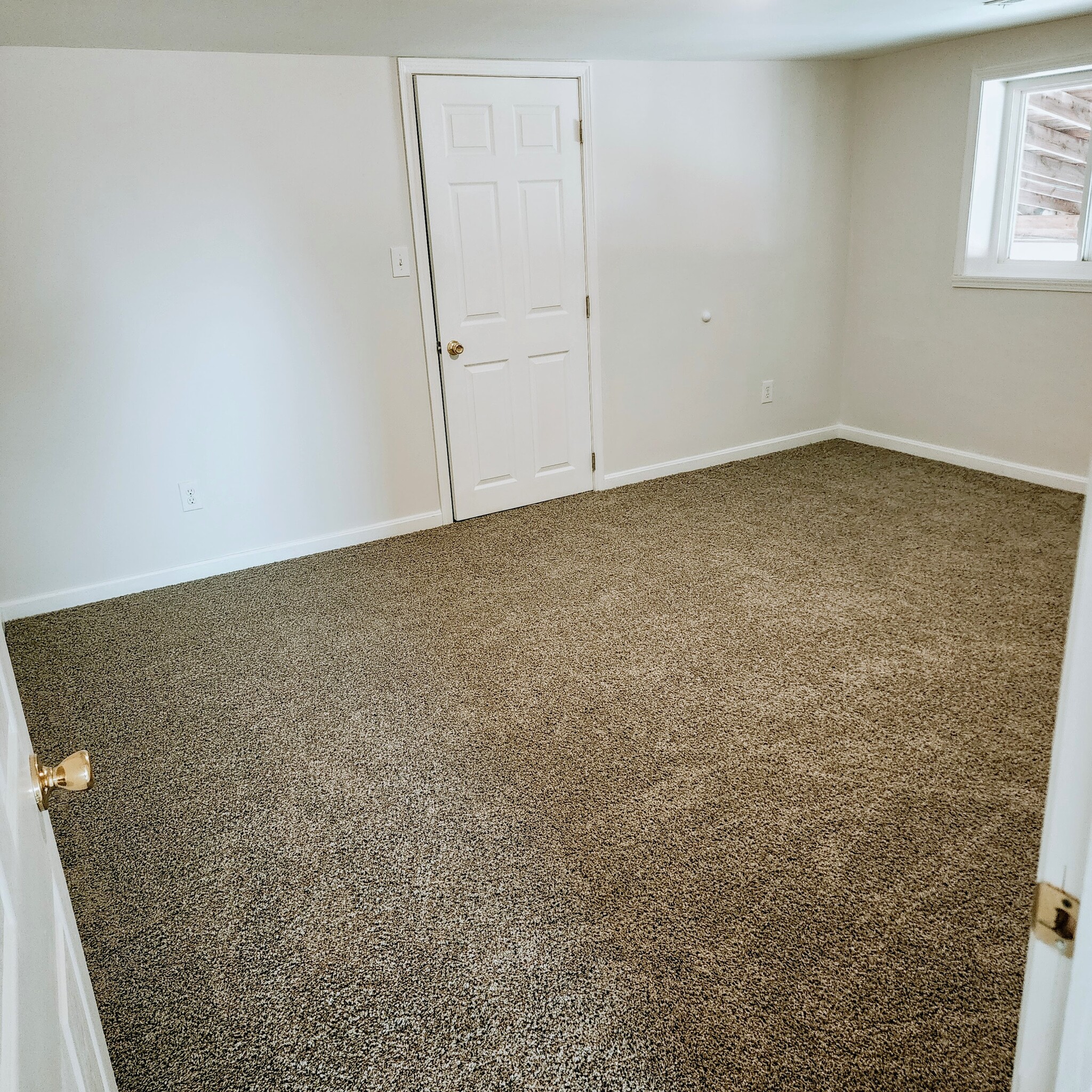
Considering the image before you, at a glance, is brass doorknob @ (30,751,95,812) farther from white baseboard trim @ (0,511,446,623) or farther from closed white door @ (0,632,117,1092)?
white baseboard trim @ (0,511,446,623)

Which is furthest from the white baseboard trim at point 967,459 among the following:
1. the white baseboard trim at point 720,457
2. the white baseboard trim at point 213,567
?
the white baseboard trim at point 213,567

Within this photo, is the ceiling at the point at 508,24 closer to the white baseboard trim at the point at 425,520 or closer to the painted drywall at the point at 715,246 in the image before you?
the painted drywall at the point at 715,246

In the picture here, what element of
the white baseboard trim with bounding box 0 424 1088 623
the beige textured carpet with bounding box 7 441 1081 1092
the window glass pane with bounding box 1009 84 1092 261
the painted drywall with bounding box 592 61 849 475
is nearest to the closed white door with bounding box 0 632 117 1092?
the beige textured carpet with bounding box 7 441 1081 1092

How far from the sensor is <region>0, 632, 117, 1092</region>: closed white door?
0.62 meters

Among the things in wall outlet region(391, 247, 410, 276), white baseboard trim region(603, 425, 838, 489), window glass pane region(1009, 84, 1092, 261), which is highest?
window glass pane region(1009, 84, 1092, 261)

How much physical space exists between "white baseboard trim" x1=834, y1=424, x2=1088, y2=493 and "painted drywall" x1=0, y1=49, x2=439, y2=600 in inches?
111

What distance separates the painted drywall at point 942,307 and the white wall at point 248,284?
0.54m

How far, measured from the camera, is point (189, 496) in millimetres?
3768

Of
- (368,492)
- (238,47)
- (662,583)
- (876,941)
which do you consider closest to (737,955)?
(876,941)

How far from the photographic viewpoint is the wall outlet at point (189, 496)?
3.75m

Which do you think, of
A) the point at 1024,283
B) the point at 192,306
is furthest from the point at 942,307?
the point at 192,306

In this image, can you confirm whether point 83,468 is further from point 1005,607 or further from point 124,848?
point 1005,607

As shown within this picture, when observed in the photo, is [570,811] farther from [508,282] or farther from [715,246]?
[715,246]

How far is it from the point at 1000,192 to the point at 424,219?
2.91m
